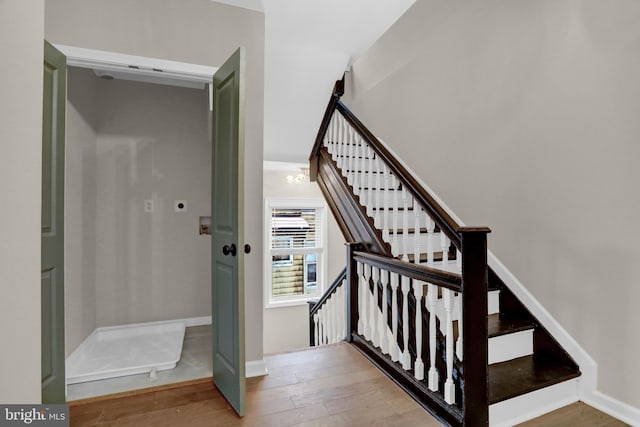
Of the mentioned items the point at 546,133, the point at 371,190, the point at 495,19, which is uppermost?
the point at 495,19

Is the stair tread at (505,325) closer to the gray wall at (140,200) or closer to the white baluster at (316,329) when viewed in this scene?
the white baluster at (316,329)

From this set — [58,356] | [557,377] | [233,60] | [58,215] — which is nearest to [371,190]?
[233,60]

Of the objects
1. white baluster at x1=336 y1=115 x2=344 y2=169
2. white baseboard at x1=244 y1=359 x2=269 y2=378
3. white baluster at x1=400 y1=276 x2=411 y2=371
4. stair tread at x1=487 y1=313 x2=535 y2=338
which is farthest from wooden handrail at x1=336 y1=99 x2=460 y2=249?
white baseboard at x1=244 y1=359 x2=269 y2=378

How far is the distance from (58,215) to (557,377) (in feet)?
10.0

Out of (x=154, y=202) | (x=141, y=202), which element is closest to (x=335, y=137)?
(x=154, y=202)

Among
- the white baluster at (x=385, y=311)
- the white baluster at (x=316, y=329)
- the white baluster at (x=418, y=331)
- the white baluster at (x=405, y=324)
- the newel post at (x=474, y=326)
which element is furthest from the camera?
the white baluster at (x=316, y=329)

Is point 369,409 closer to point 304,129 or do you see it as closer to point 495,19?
point 495,19

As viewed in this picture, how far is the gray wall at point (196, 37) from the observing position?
2066 millimetres

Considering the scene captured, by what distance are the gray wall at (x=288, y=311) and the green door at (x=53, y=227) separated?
12.0 feet

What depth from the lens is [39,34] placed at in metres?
1.05

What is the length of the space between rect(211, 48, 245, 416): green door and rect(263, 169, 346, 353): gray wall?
336cm

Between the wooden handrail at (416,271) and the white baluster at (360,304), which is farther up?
the wooden handrail at (416,271)

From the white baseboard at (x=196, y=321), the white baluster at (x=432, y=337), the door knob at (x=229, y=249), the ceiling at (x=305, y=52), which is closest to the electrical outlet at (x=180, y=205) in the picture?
the white baseboard at (x=196, y=321)

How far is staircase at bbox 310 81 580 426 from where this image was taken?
163 centimetres
